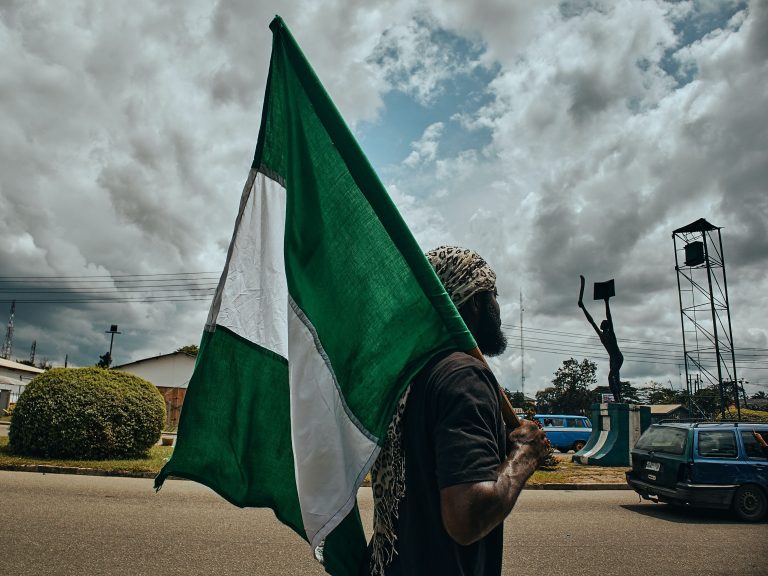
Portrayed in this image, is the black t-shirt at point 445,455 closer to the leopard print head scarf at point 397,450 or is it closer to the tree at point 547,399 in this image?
the leopard print head scarf at point 397,450

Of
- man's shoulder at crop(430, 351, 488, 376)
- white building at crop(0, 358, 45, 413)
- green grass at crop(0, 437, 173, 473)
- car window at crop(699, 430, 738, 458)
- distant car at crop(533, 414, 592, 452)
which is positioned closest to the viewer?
man's shoulder at crop(430, 351, 488, 376)

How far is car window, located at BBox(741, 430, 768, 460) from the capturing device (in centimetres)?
990

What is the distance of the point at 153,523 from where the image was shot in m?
7.39

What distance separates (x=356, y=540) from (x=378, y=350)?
2.34ft

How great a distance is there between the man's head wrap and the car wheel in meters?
9.64

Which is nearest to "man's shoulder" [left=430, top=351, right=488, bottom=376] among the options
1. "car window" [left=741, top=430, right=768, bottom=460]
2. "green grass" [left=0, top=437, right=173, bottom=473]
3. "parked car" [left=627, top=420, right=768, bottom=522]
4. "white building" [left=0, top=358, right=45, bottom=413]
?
"parked car" [left=627, top=420, right=768, bottom=522]

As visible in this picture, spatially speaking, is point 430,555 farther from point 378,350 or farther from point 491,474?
point 378,350

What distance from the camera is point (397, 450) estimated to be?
5.92 feet

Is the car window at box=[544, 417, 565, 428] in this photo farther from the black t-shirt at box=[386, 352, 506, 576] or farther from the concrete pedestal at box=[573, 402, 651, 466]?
the black t-shirt at box=[386, 352, 506, 576]

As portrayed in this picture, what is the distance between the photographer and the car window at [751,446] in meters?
9.90

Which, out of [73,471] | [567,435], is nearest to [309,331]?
[73,471]

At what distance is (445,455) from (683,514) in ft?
33.6

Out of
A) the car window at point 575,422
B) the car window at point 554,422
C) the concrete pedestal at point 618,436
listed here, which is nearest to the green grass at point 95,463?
the concrete pedestal at point 618,436

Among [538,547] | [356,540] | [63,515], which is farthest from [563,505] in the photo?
[356,540]
